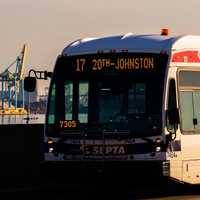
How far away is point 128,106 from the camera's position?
13.5m

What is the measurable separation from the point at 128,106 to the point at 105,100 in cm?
48

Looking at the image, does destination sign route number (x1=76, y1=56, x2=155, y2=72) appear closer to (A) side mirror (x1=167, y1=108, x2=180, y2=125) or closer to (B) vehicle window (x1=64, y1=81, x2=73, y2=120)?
(B) vehicle window (x1=64, y1=81, x2=73, y2=120)

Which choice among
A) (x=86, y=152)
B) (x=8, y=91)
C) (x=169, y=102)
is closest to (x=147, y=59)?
(x=169, y=102)

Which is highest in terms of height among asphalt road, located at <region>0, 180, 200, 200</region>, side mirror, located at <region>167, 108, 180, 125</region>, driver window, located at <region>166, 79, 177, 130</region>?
driver window, located at <region>166, 79, 177, 130</region>

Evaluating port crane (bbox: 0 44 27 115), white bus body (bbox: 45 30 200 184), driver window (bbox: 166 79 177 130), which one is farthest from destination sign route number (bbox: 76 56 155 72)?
port crane (bbox: 0 44 27 115)

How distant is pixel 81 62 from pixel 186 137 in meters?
2.25

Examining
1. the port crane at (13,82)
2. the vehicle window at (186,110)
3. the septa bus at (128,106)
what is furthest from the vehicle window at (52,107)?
the port crane at (13,82)

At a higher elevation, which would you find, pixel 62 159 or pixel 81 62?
pixel 81 62

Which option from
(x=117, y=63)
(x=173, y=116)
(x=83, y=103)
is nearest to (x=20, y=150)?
(x=83, y=103)

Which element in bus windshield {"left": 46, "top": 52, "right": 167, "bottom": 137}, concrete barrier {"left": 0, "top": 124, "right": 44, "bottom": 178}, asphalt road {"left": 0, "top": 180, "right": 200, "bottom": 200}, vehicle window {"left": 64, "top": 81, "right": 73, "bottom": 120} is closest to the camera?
bus windshield {"left": 46, "top": 52, "right": 167, "bottom": 137}

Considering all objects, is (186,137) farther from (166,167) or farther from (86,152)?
(86,152)

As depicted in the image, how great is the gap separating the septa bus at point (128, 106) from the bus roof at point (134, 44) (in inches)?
0.7

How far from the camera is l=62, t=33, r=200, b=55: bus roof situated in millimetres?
13703

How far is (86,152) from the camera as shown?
13695 millimetres
